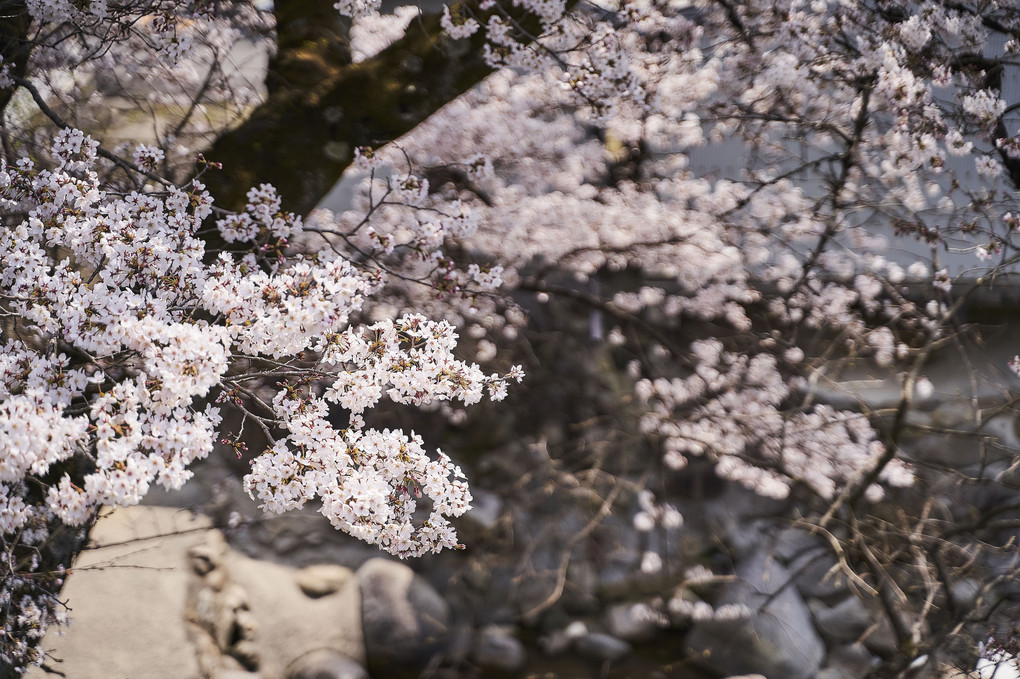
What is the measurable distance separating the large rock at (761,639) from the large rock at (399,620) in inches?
102

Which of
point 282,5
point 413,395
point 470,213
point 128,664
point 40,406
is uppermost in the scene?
point 282,5

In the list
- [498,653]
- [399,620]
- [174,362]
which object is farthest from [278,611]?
[174,362]

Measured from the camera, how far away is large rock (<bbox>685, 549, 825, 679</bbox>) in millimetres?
6348

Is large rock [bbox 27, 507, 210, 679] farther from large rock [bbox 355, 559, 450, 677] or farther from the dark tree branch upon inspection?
the dark tree branch

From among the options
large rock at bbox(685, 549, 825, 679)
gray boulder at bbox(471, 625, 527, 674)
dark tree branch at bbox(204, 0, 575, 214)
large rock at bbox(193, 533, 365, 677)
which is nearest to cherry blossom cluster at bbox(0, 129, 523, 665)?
dark tree branch at bbox(204, 0, 575, 214)

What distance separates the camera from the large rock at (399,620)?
6676 mm

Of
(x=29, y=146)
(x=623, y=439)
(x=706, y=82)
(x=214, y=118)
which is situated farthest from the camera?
(x=623, y=439)

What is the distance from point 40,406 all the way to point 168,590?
5.55 m

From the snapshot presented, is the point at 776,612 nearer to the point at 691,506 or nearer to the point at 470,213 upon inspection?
the point at 691,506

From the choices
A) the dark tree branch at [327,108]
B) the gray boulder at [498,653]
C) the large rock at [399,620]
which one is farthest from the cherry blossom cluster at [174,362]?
the gray boulder at [498,653]

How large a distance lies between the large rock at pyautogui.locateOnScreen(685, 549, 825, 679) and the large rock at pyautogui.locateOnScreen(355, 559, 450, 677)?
8.49 feet

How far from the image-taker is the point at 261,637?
6664 millimetres

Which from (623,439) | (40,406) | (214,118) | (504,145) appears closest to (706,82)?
(504,145)

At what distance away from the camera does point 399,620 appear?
680 cm
